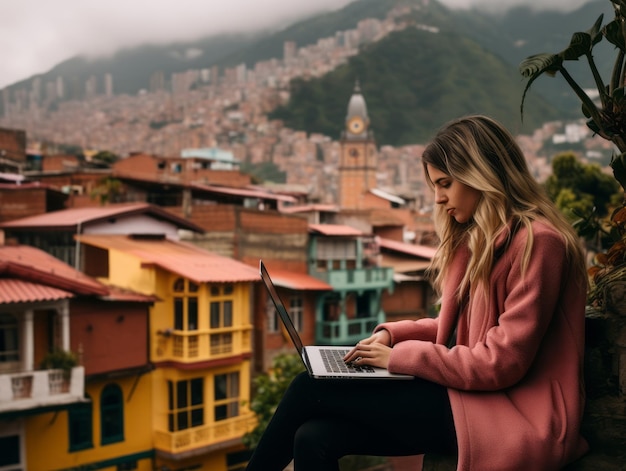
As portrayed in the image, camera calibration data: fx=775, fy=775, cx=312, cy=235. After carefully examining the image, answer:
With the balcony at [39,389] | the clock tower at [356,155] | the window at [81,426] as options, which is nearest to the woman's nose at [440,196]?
the balcony at [39,389]

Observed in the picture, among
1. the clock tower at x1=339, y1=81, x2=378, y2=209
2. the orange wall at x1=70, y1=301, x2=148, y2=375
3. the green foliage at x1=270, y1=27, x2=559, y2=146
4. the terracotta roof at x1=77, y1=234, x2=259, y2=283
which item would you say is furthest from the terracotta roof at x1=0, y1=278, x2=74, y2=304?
the green foliage at x1=270, y1=27, x2=559, y2=146

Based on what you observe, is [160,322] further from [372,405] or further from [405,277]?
[372,405]

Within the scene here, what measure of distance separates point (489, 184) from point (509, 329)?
0.47 meters

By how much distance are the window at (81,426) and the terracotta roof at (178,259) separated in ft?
11.1

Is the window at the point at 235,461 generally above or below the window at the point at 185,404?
below

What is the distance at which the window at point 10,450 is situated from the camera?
1477cm

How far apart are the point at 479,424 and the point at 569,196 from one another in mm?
16907

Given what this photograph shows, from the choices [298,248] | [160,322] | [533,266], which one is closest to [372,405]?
→ [533,266]

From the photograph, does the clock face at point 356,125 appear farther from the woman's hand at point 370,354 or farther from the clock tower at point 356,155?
the woman's hand at point 370,354

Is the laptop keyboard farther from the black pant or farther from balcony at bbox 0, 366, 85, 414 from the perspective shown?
balcony at bbox 0, 366, 85, 414

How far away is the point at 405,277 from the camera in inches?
1147

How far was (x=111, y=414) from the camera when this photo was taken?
16797 mm

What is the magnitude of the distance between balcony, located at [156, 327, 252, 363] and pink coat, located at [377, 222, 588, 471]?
16.0 m

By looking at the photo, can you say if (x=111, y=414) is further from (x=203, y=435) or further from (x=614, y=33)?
(x=614, y=33)
